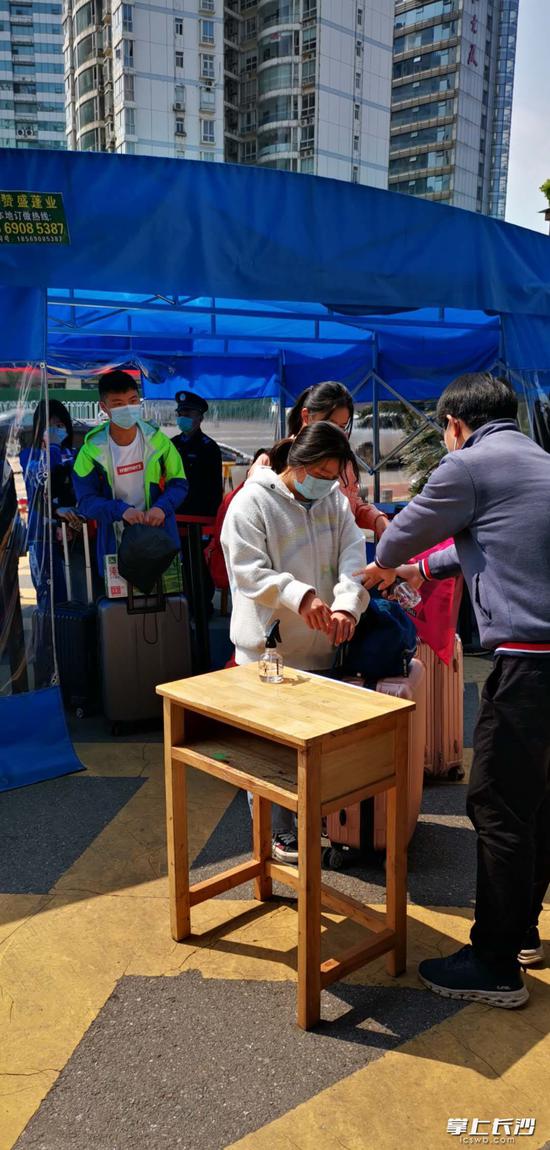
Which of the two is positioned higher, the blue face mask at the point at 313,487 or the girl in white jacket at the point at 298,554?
the blue face mask at the point at 313,487

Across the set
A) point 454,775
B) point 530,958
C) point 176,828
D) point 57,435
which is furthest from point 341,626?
point 57,435

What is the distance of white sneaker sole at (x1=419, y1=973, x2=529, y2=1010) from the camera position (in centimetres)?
218

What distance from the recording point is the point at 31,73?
2773 inches

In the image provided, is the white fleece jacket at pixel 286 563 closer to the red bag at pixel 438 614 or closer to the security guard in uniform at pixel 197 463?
the red bag at pixel 438 614

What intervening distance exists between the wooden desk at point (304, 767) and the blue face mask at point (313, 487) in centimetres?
61

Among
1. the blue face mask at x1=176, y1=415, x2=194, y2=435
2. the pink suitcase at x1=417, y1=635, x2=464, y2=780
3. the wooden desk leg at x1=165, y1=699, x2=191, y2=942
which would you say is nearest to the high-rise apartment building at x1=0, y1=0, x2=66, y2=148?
the blue face mask at x1=176, y1=415, x2=194, y2=435

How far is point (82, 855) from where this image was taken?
3.08 metres

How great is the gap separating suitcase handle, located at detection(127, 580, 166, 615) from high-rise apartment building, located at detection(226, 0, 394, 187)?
72320 millimetres

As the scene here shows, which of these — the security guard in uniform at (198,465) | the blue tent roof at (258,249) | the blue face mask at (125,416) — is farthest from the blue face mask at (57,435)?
Result: the blue tent roof at (258,249)

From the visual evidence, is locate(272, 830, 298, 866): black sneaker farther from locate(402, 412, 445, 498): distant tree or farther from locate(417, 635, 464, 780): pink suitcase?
locate(402, 412, 445, 498): distant tree

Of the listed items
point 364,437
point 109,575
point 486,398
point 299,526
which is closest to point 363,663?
point 299,526

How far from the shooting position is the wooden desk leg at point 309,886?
6.35 ft

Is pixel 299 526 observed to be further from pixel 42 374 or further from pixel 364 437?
pixel 364 437

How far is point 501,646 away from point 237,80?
272 feet
